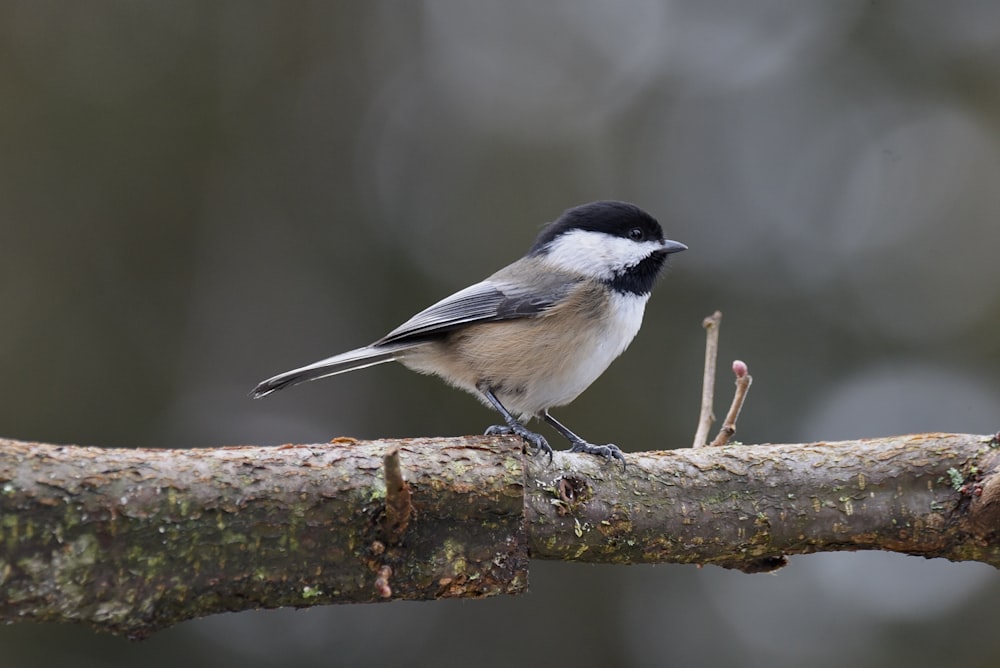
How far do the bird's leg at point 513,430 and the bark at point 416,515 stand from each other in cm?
16

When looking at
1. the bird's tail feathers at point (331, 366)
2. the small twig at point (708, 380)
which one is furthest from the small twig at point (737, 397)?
the bird's tail feathers at point (331, 366)

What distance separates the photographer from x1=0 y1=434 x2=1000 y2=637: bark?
1.83 metres

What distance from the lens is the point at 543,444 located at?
2.71 metres

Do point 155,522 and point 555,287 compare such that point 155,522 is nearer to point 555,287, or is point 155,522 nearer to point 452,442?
point 452,442

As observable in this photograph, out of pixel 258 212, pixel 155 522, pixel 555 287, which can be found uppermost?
pixel 258 212

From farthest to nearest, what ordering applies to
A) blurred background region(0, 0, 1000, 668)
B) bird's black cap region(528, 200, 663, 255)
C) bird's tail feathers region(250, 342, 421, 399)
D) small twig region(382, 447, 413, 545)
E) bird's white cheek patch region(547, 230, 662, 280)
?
blurred background region(0, 0, 1000, 668)
bird's black cap region(528, 200, 663, 255)
bird's white cheek patch region(547, 230, 662, 280)
bird's tail feathers region(250, 342, 421, 399)
small twig region(382, 447, 413, 545)

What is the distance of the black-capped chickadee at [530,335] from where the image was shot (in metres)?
3.29

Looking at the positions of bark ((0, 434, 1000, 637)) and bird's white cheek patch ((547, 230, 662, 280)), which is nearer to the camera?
bark ((0, 434, 1000, 637))

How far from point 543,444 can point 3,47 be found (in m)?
4.50

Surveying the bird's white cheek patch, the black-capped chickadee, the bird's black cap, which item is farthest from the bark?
the bird's black cap

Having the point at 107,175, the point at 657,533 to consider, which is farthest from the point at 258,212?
the point at 657,533

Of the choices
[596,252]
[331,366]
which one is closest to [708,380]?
[596,252]

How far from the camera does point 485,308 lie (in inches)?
135

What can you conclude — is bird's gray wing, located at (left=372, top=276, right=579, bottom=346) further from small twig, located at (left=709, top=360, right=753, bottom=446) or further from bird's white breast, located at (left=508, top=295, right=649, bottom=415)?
small twig, located at (left=709, top=360, right=753, bottom=446)
